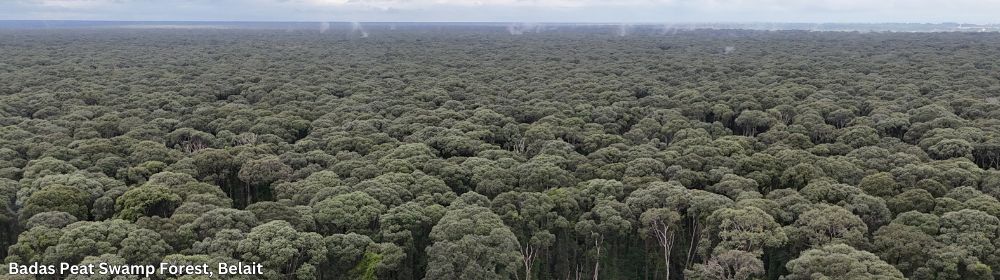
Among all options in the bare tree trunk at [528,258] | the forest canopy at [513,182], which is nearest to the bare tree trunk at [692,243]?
the forest canopy at [513,182]

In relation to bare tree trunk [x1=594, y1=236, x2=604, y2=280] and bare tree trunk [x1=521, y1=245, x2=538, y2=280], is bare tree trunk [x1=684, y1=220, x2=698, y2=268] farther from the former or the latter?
bare tree trunk [x1=521, y1=245, x2=538, y2=280]

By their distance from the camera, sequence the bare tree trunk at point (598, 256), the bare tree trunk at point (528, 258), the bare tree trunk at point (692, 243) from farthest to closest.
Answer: the bare tree trunk at point (598, 256)
the bare tree trunk at point (692, 243)
the bare tree trunk at point (528, 258)

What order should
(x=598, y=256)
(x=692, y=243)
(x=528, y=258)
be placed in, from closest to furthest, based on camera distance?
(x=528, y=258) < (x=692, y=243) < (x=598, y=256)

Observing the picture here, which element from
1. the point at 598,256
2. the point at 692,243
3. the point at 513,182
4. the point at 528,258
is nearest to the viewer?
the point at 528,258

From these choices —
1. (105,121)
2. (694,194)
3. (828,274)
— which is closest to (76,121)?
(105,121)

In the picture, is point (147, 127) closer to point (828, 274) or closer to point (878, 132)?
point (828, 274)

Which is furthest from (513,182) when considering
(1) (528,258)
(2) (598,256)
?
(1) (528,258)

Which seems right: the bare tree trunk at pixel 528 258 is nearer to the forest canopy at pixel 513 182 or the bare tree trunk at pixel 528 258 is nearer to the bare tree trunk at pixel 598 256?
the forest canopy at pixel 513 182

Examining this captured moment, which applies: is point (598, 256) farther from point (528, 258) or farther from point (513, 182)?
point (513, 182)
